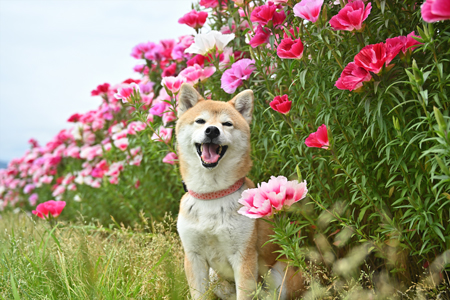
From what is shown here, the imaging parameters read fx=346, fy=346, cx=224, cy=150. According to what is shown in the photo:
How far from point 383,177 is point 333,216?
0.48 m

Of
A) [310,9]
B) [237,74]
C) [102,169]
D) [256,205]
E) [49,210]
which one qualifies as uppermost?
Result: [310,9]

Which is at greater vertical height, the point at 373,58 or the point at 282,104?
the point at 373,58

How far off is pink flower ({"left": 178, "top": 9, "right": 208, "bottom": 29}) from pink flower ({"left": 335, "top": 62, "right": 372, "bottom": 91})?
1.76 meters

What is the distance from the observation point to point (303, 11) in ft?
7.12

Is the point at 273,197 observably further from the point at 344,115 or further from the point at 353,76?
the point at 344,115

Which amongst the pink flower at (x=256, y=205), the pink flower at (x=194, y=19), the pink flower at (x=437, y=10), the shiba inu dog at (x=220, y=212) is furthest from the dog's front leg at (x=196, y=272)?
the pink flower at (x=194, y=19)

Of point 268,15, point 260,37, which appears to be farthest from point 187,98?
point 268,15

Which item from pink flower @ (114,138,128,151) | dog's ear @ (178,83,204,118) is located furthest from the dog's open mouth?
pink flower @ (114,138,128,151)

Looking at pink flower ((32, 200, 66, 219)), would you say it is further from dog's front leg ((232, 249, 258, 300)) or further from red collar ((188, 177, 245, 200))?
dog's front leg ((232, 249, 258, 300))

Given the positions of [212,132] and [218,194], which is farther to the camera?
[218,194]

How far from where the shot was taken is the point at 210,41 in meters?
2.95

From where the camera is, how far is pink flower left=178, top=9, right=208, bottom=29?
3283 mm

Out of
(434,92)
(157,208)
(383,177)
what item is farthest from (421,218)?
(157,208)

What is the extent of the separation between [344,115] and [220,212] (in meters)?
1.09
